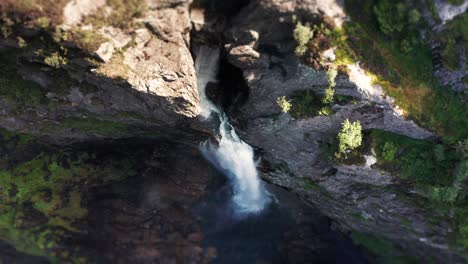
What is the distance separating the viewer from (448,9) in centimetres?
1558

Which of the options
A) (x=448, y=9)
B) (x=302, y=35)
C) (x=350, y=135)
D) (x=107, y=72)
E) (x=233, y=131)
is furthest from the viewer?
(x=233, y=131)

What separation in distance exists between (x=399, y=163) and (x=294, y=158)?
7.01 meters

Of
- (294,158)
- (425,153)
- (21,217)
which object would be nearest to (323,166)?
(294,158)

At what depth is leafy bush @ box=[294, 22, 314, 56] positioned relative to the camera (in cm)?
1497

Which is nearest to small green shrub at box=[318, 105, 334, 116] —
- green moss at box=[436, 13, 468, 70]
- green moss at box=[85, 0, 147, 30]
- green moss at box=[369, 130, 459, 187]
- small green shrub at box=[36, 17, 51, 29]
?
green moss at box=[369, 130, 459, 187]

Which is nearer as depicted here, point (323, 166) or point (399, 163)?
point (399, 163)

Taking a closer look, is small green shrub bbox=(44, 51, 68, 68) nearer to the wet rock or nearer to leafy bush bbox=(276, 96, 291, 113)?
the wet rock

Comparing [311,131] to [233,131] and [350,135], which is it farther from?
[233,131]

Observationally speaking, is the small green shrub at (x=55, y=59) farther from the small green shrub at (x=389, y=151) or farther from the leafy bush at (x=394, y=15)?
the small green shrub at (x=389, y=151)

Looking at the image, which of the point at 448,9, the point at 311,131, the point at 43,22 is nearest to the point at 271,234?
the point at 311,131

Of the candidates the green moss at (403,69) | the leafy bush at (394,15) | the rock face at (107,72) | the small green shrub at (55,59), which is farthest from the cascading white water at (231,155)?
the leafy bush at (394,15)

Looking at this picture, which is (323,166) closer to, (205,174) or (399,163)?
(399,163)

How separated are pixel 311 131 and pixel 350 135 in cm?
251

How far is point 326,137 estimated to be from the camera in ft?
67.2
